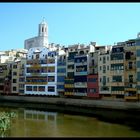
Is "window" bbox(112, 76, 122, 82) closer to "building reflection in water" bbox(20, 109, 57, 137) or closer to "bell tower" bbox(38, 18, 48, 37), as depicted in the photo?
"building reflection in water" bbox(20, 109, 57, 137)

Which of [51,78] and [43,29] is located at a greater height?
[43,29]

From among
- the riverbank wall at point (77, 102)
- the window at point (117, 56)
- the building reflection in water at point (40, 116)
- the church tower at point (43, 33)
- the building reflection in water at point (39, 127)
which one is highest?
the church tower at point (43, 33)

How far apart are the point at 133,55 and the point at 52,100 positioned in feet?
65.1

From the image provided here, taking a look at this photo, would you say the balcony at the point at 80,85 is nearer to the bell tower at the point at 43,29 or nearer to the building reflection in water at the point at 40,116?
the building reflection in water at the point at 40,116

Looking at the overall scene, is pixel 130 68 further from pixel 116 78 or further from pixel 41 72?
pixel 41 72

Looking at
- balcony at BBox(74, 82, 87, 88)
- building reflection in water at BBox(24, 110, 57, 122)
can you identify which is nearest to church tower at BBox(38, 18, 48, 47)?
balcony at BBox(74, 82, 87, 88)

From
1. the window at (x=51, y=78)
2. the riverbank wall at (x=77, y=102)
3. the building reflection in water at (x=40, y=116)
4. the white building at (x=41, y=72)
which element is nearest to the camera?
the building reflection in water at (x=40, y=116)

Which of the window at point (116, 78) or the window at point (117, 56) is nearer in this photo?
the window at point (116, 78)

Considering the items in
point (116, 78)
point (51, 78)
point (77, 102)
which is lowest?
point (77, 102)

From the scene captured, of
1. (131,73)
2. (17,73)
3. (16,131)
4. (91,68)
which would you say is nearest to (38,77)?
(17,73)

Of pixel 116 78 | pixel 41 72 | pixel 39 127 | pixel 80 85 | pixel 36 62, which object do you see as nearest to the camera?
pixel 39 127

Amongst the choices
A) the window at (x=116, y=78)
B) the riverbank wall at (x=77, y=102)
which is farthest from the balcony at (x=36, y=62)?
the window at (x=116, y=78)

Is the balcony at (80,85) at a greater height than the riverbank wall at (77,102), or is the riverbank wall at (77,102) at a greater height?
the balcony at (80,85)

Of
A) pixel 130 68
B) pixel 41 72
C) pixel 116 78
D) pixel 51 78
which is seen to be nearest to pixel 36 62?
pixel 41 72
